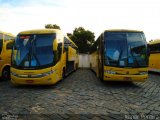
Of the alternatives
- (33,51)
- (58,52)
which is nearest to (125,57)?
(58,52)

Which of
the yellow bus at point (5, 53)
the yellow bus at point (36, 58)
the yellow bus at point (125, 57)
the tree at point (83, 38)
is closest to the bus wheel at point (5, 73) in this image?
the yellow bus at point (5, 53)

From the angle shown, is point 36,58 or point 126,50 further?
point 126,50

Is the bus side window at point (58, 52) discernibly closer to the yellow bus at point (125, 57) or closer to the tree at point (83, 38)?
the yellow bus at point (125, 57)

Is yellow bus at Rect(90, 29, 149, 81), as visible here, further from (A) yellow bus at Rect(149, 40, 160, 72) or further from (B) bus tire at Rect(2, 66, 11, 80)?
(A) yellow bus at Rect(149, 40, 160, 72)

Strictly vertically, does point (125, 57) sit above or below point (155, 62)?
above

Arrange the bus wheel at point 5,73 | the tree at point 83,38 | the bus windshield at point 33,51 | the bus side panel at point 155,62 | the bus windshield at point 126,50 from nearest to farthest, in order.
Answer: the bus windshield at point 33,51 < the bus windshield at point 126,50 < the bus wheel at point 5,73 < the bus side panel at point 155,62 < the tree at point 83,38

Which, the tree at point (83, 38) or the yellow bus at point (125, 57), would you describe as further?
the tree at point (83, 38)

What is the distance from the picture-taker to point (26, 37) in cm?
1330

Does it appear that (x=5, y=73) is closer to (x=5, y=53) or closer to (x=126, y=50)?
(x=5, y=53)

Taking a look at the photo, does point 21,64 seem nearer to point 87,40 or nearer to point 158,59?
point 158,59

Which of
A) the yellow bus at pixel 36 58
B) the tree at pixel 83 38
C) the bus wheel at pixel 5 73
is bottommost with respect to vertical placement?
the bus wheel at pixel 5 73

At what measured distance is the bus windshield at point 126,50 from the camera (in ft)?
43.2

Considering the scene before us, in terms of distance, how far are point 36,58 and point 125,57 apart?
4549 mm

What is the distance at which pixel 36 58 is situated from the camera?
41.5ft
